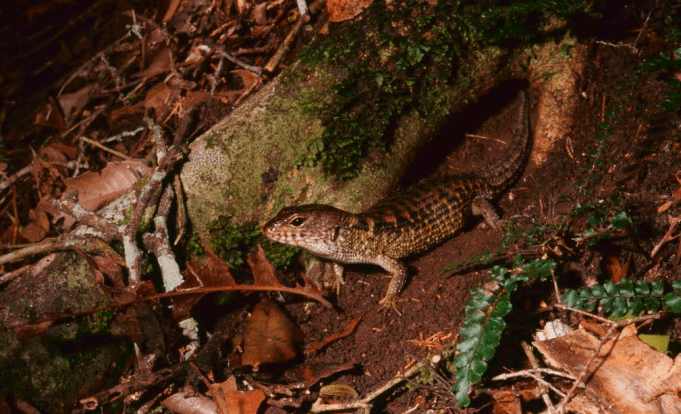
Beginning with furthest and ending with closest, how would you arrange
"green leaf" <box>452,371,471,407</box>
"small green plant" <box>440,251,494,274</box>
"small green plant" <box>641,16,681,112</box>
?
"small green plant" <box>440,251,494,274</box>
"small green plant" <box>641,16,681,112</box>
"green leaf" <box>452,371,471,407</box>

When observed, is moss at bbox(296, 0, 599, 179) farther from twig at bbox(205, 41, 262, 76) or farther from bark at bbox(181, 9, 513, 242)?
twig at bbox(205, 41, 262, 76)

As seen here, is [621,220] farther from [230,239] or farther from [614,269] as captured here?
[230,239]

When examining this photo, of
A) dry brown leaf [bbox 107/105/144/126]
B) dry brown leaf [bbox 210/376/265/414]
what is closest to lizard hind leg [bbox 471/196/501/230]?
dry brown leaf [bbox 210/376/265/414]

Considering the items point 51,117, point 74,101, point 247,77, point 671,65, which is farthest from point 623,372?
point 51,117

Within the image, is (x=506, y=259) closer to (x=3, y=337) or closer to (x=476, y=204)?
(x=476, y=204)

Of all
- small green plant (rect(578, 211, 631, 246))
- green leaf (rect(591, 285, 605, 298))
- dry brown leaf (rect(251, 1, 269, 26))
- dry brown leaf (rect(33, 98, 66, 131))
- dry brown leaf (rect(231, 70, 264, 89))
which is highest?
dry brown leaf (rect(251, 1, 269, 26))

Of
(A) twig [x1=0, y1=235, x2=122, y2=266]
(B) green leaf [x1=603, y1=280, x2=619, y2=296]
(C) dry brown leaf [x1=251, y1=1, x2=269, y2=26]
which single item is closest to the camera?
(B) green leaf [x1=603, y1=280, x2=619, y2=296]

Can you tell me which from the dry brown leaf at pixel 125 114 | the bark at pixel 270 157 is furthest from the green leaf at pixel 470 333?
the dry brown leaf at pixel 125 114
